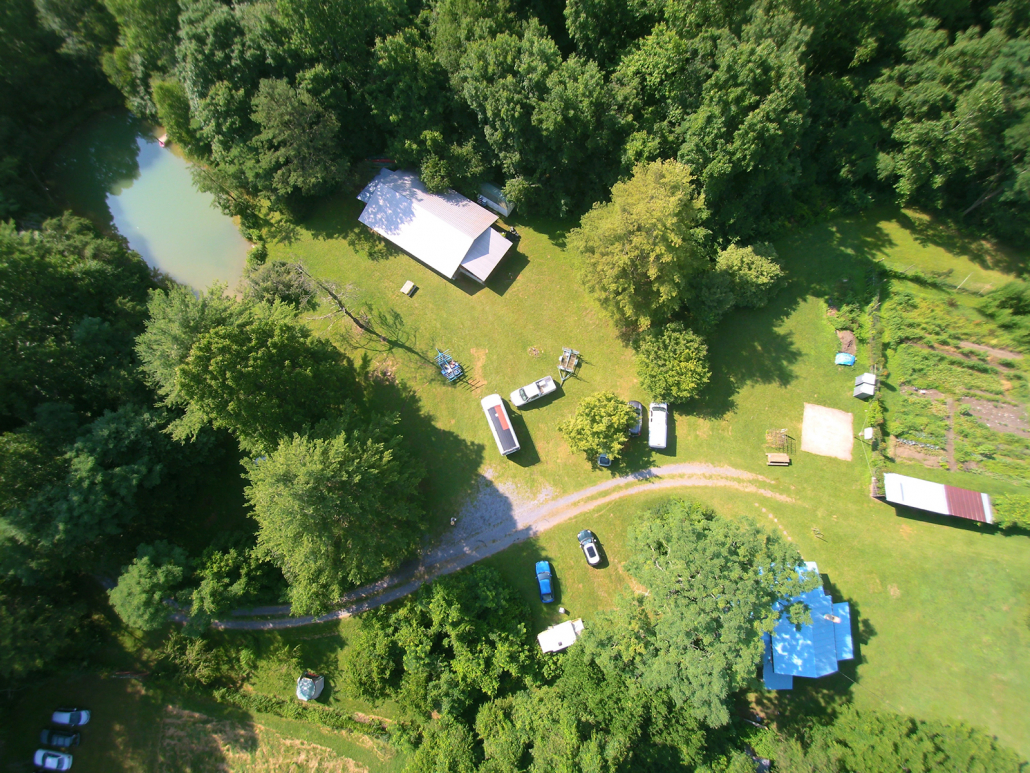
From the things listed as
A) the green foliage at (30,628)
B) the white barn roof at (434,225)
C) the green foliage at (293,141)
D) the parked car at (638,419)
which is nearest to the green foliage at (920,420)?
the parked car at (638,419)

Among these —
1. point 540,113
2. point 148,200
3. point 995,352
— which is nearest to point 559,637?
point 540,113

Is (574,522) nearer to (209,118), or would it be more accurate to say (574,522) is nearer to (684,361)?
(684,361)

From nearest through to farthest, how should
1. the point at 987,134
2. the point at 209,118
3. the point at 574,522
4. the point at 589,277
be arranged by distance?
the point at 987,134, the point at 589,277, the point at 574,522, the point at 209,118

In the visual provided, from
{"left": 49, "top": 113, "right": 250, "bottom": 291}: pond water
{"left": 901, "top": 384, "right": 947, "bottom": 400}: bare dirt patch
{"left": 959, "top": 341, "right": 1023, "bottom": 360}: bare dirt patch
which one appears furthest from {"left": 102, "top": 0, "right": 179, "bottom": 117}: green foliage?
{"left": 959, "top": 341, "right": 1023, "bottom": 360}: bare dirt patch

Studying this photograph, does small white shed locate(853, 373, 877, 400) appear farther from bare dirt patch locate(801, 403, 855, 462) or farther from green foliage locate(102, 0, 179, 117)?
green foliage locate(102, 0, 179, 117)

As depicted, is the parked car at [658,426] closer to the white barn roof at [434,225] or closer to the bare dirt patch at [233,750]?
the white barn roof at [434,225]

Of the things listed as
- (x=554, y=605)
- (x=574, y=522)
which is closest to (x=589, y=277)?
(x=574, y=522)
